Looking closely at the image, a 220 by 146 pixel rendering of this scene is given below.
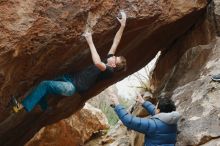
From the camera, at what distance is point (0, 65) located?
8055mm

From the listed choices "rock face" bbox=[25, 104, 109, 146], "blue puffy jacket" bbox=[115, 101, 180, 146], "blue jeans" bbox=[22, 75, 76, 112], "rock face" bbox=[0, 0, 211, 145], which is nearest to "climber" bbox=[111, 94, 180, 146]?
"blue puffy jacket" bbox=[115, 101, 180, 146]

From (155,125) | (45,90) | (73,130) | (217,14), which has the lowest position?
(73,130)

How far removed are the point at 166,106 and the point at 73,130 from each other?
7.23 m

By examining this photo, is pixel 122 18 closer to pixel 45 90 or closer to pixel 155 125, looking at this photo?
pixel 45 90

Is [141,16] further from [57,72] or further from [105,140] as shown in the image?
[105,140]

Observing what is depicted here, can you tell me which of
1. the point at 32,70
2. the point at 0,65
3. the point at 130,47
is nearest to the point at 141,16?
the point at 130,47

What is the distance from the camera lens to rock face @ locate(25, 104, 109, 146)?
51.2 feet

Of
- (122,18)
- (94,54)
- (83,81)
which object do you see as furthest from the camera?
(122,18)

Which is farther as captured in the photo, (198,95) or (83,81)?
(198,95)

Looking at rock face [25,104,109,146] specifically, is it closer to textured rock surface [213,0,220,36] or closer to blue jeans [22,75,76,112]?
blue jeans [22,75,76,112]

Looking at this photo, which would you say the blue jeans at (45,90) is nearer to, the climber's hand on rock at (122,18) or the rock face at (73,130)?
the climber's hand on rock at (122,18)

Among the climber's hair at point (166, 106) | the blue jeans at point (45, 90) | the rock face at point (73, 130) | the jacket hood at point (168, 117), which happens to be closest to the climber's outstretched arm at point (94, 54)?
the blue jeans at point (45, 90)

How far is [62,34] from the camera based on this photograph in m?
8.54

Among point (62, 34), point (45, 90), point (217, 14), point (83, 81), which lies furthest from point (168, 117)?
point (217, 14)
